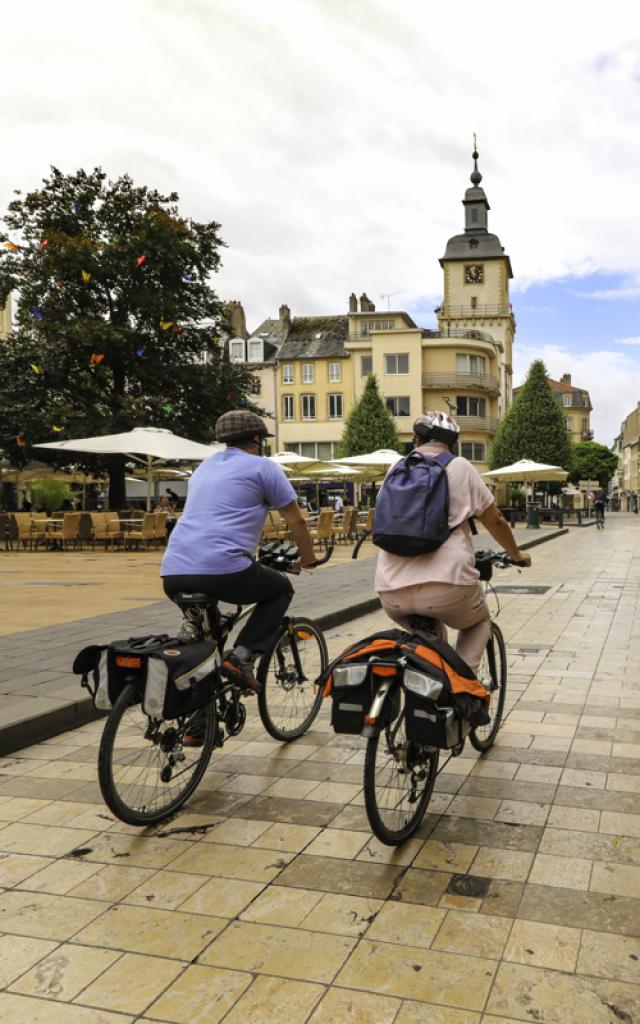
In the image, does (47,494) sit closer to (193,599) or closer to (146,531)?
(146,531)

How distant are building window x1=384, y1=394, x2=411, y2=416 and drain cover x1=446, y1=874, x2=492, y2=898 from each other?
5984 centimetres

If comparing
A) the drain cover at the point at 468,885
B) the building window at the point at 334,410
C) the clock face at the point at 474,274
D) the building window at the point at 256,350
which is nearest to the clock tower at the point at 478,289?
the clock face at the point at 474,274

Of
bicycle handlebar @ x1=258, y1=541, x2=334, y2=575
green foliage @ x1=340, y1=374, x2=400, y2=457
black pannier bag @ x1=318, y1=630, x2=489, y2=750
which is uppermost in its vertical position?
green foliage @ x1=340, y1=374, x2=400, y2=457

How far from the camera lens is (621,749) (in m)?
5.00

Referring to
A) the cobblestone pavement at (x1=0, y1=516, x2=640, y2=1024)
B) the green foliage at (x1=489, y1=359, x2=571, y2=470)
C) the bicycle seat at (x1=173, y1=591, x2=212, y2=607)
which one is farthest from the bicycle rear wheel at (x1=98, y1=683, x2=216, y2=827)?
the green foliage at (x1=489, y1=359, x2=571, y2=470)

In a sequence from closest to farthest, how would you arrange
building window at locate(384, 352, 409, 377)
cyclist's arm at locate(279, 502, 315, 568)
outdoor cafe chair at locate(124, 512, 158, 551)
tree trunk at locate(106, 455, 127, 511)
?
cyclist's arm at locate(279, 502, 315, 568)
outdoor cafe chair at locate(124, 512, 158, 551)
tree trunk at locate(106, 455, 127, 511)
building window at locate(384, 352, 409, 377)

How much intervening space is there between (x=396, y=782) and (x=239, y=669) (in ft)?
3.29

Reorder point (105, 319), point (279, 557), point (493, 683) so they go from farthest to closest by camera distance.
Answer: point (105, 319)
point (493, 683)
point (279, 557)

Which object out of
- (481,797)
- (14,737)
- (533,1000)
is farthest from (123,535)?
(533,1000)

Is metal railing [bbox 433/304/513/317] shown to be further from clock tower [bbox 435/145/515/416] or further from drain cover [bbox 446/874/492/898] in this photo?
drain cover [bbox 446/874/492/898]

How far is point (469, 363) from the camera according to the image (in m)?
63.7

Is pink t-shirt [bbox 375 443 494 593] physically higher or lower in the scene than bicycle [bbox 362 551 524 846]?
higher

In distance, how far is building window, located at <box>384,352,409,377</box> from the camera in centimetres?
6266

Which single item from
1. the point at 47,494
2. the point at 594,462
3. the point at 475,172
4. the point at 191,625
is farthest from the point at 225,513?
the point at 594,462
